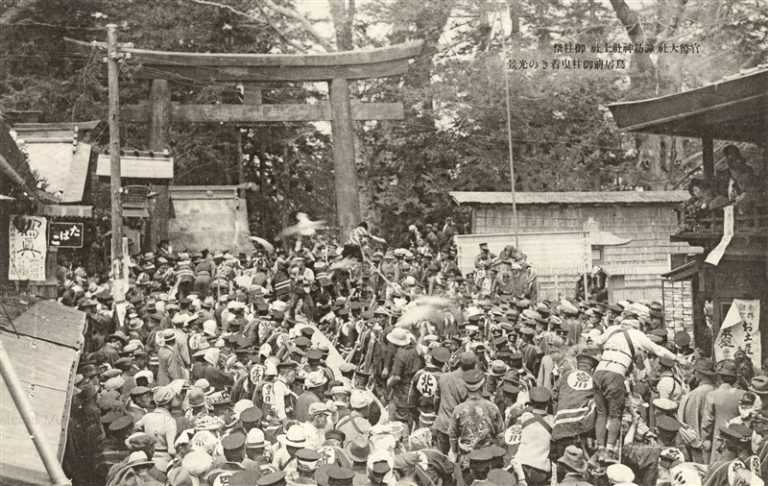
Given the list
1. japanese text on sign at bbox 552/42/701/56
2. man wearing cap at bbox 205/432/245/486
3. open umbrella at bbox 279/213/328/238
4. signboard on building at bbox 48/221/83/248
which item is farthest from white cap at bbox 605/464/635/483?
open umbrella at bbox 279/213/328/238

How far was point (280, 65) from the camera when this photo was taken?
69.5ft

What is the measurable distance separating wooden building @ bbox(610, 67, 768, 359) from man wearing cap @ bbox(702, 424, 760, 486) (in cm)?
590

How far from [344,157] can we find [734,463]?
54.6ft

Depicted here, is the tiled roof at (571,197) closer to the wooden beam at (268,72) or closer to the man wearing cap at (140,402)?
the wooden beam at (268,72)

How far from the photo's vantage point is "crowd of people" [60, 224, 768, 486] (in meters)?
6.14

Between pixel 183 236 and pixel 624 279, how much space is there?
40.2ft

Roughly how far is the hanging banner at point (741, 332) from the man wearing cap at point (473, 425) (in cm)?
603

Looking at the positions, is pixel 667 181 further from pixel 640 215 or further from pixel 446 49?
pixel 446 49

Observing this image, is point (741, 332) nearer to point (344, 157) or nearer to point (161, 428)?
point (161, 428)

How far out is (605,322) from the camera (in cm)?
1269

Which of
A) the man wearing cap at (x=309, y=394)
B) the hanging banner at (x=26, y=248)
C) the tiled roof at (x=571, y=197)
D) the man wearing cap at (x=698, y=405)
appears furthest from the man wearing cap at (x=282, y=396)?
the tiled roof at (x=571, y=197)

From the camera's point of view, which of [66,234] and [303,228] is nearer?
[66,234]

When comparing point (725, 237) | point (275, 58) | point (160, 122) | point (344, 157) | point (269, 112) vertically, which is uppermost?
point (275, 58)

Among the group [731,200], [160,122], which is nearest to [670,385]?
[731,200]
